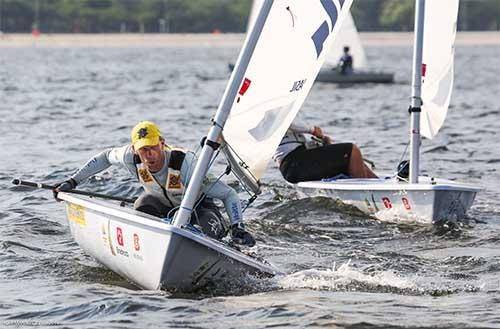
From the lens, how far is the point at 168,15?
12688 centimetres

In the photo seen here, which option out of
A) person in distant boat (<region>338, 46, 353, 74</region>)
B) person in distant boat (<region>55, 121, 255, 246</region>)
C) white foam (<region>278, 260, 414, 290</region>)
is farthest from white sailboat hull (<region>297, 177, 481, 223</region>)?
person in distant boat (<region>338, 46, 353, 74</region>)

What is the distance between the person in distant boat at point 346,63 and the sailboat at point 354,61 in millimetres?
143

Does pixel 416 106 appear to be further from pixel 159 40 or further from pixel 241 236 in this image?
pixel 159 40

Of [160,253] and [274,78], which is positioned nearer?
[160,253]

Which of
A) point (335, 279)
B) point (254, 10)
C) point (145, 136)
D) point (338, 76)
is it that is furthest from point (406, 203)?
point (338, 76)

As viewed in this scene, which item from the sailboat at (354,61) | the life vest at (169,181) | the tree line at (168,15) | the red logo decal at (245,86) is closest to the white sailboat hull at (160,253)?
the life vest at (169,181)

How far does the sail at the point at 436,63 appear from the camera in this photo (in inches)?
512

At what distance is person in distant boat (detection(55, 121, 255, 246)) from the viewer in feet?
30.3

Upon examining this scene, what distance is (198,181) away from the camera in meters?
8.83

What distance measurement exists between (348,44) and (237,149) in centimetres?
2495

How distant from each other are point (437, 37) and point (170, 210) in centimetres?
480

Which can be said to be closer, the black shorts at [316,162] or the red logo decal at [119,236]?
the red logo decal at [119,236]

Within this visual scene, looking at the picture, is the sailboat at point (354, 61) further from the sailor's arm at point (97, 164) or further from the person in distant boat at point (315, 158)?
the sailor's arm at point (97, 164)

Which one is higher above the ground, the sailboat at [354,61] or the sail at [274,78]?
the sail at [274,78]
